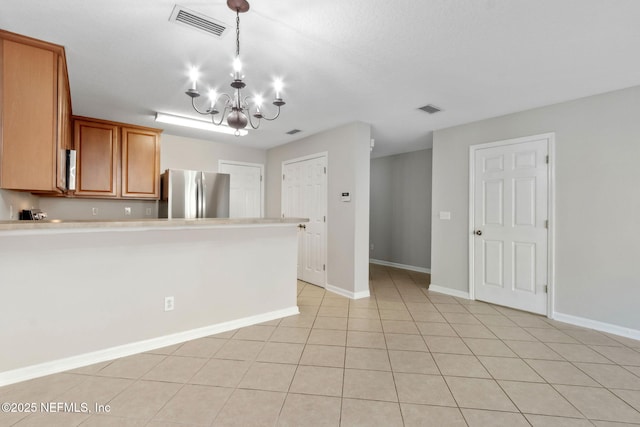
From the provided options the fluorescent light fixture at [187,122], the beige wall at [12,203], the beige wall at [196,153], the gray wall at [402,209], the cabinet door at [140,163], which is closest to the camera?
the beige wall at [12,203]

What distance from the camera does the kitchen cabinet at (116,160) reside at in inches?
151

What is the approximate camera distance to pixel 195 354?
7.79 ft

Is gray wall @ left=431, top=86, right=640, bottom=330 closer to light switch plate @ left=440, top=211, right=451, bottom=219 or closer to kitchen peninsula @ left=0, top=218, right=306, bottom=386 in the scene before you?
light switch plate @ left=440, top=211, right=451, bottom=219

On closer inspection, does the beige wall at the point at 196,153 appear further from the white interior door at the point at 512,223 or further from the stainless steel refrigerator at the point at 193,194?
the white interior door at the point at 512,223

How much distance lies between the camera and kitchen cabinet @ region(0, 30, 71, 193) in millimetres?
2080

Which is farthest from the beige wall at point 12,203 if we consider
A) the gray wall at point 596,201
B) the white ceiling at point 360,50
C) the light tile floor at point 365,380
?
the gray wall at point 596,201

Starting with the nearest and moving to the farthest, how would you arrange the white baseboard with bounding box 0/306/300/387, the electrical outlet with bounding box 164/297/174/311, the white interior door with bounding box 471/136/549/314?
the white baseboard with bounding box 0/306/300/387 → the electrical outlet with bounding box 164/297/174/311 → the white interior door with bounding box 471/136/549/314

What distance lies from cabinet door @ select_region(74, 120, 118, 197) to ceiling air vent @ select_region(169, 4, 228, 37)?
9.30 ft

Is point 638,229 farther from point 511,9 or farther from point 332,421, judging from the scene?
point 332,421

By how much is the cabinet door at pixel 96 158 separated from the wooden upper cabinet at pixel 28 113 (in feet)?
6.08

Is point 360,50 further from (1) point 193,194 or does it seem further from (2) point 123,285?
(1) point 193,194

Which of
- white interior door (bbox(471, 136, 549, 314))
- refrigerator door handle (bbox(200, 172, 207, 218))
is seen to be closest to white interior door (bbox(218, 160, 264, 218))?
refrigerator door handle (bbox(200, 172, 207, 218))

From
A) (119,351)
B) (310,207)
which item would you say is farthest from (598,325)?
(119,351)

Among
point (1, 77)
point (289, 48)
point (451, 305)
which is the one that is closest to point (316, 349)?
point (451, 305)
